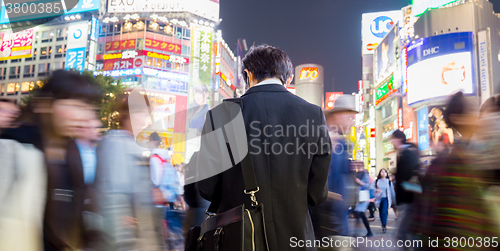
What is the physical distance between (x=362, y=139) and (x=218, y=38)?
2629 centimetres

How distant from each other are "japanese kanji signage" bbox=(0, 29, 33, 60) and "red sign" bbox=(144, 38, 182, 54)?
11.9 m

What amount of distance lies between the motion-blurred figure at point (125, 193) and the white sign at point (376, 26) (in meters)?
57.8

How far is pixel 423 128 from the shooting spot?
29.6m

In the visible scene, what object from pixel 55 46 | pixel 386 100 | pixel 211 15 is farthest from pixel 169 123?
pixel 386 100

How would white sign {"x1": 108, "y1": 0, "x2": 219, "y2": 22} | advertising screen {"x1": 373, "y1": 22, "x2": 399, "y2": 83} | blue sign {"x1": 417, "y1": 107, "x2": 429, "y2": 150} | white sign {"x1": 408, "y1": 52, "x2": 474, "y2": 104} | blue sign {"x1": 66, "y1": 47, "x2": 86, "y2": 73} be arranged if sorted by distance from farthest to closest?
white sign {"x1": 108, "y1": 0, "x2": 219, "y2": 22} < advertising screen {"x1": 373, "y1": 22, "x2": 399, "y2": 83} < blue sign {"x1": 66, "y1": 47, "x2": 86, "y2": 73} < blue sign {"x1": 417, "y1": 107, "x2": 429, "y2": 150} < white sign {"x1": 408, "y1": 52, "x2": 474, "y2": 104}

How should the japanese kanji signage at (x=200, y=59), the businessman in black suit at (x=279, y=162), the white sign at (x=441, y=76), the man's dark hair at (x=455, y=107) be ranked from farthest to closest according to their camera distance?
the japanese kanji signage at (x=200, y=59) → the white sign at (x=441, y=76) → the man's dark hair at (x=455, y=107) → the businessman in black suit at (x=279, y=162)

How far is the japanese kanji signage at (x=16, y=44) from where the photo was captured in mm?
29672

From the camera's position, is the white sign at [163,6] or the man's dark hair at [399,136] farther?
the white sign at [163,6]

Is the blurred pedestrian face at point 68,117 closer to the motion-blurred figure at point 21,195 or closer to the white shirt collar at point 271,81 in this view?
the motion-blurred figure at point 21,195

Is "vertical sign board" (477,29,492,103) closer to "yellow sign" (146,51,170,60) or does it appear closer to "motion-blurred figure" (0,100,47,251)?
"motion-blurred figure" (0,100,47,251)

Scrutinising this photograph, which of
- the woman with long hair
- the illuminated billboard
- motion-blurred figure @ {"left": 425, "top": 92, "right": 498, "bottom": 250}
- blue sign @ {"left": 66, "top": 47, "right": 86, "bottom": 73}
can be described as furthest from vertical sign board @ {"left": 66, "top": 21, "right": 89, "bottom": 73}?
motion-blurred figure @ {"left": 425, "top": 92, "right": 498, "bottom": 250}

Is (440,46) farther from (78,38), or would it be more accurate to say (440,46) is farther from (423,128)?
(78,38)

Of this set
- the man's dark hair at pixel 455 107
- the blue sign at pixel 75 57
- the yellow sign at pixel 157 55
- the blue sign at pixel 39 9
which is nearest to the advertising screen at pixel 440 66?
the man's dark hair at pixel 455 107

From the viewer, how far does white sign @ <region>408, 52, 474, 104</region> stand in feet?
81.5
